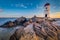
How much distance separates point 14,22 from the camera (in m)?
3.88

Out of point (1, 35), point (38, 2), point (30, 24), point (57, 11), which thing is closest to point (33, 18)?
point (30, 24)

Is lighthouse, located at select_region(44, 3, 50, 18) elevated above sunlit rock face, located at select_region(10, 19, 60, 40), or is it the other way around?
lighthouse, located at select_region(44, 3, 50, 18)

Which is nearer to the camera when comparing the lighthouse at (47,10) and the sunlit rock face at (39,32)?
the sunlit rock face at (39,32)

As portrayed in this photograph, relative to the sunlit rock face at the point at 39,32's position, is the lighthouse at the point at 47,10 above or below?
above

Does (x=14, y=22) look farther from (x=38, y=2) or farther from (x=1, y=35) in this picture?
(x=38, y=2)

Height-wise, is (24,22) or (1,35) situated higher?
(24,22)

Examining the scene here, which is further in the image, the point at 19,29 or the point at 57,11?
the point at 57,11

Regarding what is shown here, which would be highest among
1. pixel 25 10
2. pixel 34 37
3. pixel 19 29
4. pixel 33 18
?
pixel 25 10

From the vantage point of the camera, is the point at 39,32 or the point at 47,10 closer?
the point at 39,32

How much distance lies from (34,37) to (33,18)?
57 cm

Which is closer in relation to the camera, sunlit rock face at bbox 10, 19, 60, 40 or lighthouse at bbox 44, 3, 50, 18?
sunlit rock face at bbox 10, 19, 60, 40

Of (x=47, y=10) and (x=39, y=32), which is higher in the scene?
(x=47, y=10)

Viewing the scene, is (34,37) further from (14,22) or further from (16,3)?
(16,3)

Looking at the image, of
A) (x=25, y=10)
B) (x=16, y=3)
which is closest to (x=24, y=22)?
(x=25, y=10)
